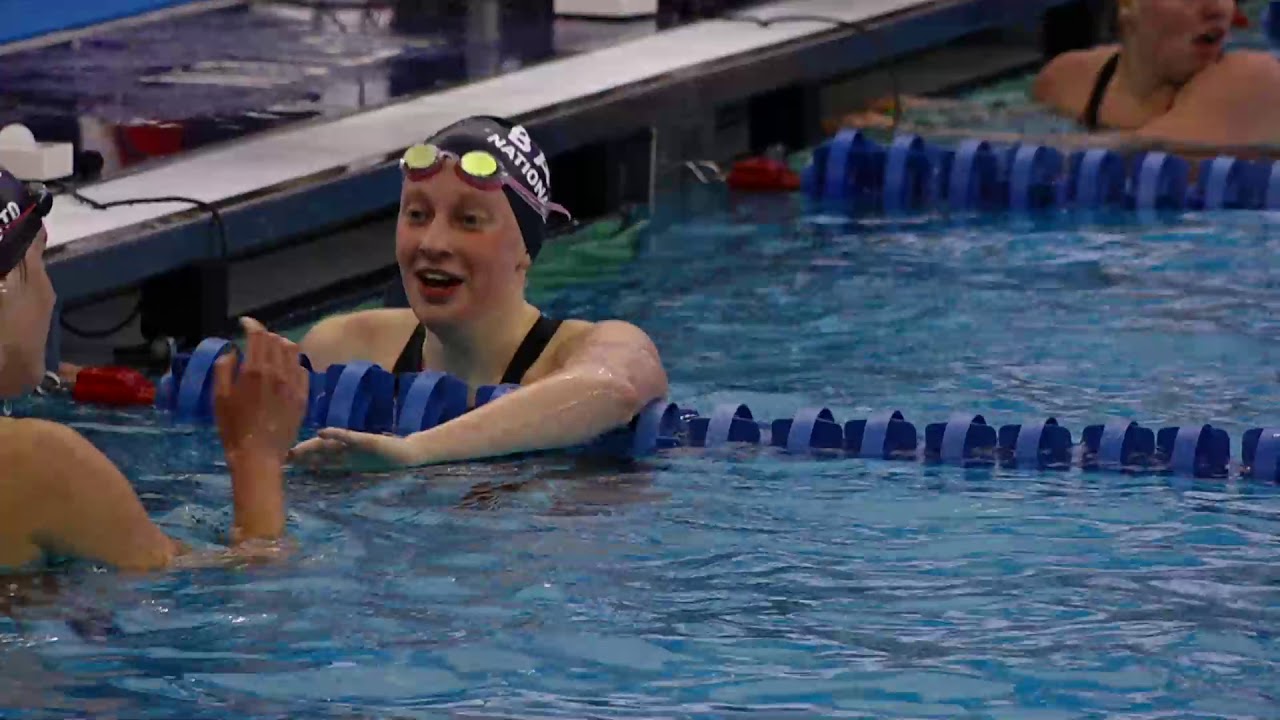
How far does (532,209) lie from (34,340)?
72.3 inches

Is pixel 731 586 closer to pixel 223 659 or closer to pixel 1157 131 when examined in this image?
pixel 223 659

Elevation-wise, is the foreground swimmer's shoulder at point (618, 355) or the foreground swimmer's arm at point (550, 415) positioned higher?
the foreground swimmer's shoulder at point (618, 355)

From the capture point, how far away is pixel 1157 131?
947 centimetres

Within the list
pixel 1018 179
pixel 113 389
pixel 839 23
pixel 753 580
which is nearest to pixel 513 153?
pixel 113 389

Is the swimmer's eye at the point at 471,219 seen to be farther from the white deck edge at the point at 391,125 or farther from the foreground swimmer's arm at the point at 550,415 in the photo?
the white deck edge at the point at 391,125

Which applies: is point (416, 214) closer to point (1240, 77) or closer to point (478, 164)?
point (478, 164)

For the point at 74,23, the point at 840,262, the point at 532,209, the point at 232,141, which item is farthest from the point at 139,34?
the point at 532,209

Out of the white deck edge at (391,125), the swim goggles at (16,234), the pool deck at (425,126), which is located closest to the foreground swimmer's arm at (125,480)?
the swim goggles at (16,234)

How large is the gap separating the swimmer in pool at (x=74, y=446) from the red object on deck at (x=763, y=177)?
507cm

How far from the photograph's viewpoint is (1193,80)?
9.45 m

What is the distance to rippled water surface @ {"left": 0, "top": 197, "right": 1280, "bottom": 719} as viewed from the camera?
13.7ft

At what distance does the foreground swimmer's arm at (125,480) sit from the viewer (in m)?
4.23

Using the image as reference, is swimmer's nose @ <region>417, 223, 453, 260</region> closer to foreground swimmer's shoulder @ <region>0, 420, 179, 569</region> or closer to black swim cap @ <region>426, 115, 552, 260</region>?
black swim cap @ <region>426, 115, 552, 260</region>

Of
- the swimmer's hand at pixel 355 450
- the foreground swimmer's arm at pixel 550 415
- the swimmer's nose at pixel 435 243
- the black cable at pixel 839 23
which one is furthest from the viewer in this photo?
the black cable at pixel 839 23
